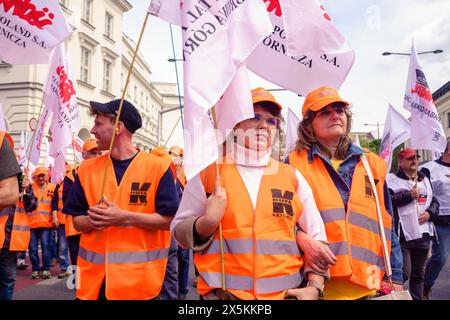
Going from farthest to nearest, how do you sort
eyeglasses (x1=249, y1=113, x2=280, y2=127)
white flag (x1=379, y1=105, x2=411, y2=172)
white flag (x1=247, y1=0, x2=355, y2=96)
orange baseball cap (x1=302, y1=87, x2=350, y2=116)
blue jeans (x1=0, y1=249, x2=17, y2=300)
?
white flag (x1=379, y1=105, x2=411, y2=172), blue jeans (x1=0, y1=249, x2=17, y2=300), white flag (x1=247, y1=0, x2=355, y2=96), orange baseball cap (x1=302, y1=87, x2=350, y2=116), eyeglasses (x1=249, y1=113, x2=280, y2=127)

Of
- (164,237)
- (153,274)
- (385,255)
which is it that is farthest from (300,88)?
(153,274)

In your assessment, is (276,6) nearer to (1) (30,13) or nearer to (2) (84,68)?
(1) (30,13)

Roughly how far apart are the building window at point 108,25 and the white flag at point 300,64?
26.1 metres

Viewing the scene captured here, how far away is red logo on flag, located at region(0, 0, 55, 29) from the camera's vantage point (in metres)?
3.83

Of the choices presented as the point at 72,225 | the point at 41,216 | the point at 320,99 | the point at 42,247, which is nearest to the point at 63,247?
the point at 42,247

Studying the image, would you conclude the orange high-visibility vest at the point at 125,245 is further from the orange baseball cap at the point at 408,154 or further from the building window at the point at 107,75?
the building window at the point at 107,75

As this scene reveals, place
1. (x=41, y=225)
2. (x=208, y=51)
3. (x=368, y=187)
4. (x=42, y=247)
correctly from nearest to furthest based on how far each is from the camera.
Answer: (x=208, y=51), (x=368, y=187), (x=42, y=247), (x=41, y=225)

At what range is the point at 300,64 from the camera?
2980 millimetres

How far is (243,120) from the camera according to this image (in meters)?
2.29

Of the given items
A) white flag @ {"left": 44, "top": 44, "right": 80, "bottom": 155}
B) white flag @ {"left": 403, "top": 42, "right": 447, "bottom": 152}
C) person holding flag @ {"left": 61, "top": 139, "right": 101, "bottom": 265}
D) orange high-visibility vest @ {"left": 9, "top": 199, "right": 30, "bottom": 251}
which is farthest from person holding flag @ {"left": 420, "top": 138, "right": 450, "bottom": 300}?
orange high-visibility vest @ {"left": 9, "top": 199, "right": 30, "bottom": 251}

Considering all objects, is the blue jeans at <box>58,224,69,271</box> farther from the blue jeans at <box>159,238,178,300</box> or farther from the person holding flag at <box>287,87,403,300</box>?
the person holding flag at <box>287,87,403,300</box>

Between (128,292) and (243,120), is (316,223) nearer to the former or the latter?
(243,120)

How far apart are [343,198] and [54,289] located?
5577 mm

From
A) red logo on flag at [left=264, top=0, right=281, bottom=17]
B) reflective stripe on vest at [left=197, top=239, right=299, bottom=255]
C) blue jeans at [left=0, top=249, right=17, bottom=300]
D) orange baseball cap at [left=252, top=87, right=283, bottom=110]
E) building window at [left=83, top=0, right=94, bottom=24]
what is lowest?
blue jeans at [left=0, top=249, right=17, bottom=300]
